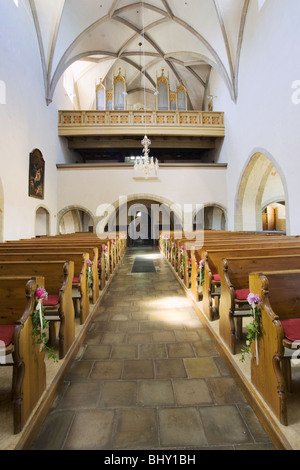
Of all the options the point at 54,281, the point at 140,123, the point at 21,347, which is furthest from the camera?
the point at 140,123

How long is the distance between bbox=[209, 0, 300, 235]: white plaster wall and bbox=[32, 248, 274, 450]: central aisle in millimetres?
5782

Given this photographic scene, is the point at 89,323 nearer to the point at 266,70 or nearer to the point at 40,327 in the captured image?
the point at 40,327

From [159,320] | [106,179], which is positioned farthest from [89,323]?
[106,179]

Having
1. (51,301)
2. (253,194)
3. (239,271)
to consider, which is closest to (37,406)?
(51,301)

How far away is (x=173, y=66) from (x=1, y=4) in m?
10.4

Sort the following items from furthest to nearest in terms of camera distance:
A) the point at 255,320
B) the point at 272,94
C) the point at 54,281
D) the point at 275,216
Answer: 1. the point at 275,216
2. the point at 272,94
3. the point at 54,281
4. the point at 255,320

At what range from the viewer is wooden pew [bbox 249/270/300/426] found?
5.06ft

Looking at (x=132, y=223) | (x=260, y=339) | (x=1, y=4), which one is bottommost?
(x=260, y=339)

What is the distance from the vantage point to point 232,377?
214 centimetres

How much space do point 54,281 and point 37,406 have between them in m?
1.19

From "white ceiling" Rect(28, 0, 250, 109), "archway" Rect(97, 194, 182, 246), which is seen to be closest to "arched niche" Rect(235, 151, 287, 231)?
"white ceiling" Rect(28, 0, 250, 109)

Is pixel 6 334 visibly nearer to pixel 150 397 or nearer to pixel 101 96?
pixel 150 397

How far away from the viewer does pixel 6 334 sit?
1.66m

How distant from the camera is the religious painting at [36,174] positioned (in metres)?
8.78
